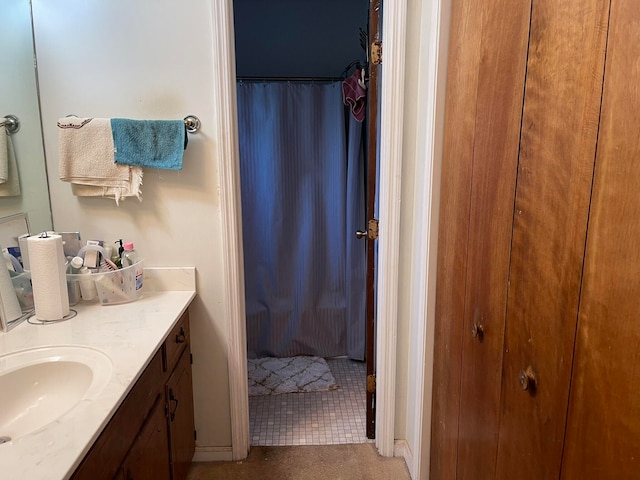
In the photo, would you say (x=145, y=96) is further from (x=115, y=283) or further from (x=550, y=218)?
(x=550, y=218)

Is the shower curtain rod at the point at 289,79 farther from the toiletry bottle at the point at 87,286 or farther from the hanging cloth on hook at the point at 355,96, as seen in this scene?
the toiletry bottle at the point at 87,286

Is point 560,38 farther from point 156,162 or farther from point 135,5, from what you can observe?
point 135,5

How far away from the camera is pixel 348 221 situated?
2.79m

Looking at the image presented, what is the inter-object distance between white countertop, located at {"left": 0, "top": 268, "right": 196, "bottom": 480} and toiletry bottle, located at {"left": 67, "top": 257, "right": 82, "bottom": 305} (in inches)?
1.4

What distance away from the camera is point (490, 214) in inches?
41.9

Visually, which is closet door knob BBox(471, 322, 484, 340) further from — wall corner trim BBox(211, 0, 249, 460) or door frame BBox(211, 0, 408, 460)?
wall corner trim BBox(211, 0, 249, 460)

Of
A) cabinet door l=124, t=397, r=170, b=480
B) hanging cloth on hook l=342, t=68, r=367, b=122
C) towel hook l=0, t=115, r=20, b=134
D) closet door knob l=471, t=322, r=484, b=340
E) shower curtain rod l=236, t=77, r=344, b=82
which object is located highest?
shower curtain rod l=236, t=77, r=344, b=82

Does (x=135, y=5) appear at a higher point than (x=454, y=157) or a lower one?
higher

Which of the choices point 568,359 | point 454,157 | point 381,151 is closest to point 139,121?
point 381,151

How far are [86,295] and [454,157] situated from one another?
1411 millimetres

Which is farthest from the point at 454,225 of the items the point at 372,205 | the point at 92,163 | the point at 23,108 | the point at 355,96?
the point at 23,108

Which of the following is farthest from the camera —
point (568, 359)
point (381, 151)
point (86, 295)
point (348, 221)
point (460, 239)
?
point (348, 221)

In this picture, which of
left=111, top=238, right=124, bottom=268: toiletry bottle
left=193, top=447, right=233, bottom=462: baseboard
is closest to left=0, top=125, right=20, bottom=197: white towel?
left=111, top=238, right=124, bottom=268: toiletry bottle

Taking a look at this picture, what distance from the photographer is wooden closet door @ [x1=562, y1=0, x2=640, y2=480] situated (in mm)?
598
